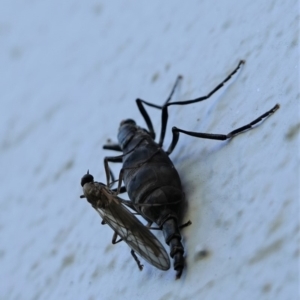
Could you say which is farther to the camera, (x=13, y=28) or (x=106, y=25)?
(x=13, y=28)

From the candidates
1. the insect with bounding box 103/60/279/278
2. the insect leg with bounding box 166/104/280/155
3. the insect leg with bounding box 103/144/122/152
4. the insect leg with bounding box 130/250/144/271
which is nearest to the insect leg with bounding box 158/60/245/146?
the insect with bounding box 103/60/279/278

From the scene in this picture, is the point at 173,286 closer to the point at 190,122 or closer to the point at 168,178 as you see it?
the point at 168,178

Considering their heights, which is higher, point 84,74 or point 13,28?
point 13,28

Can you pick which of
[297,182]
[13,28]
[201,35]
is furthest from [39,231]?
[13,28]

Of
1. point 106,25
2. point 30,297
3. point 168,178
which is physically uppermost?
point 106,25

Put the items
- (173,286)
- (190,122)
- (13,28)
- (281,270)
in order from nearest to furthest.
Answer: (281,270) < (173,286) < (190,122) < (13,28)

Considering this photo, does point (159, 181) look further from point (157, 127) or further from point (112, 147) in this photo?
point (112, 147)

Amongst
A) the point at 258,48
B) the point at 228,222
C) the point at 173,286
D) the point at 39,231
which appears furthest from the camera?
the point at 39,231
